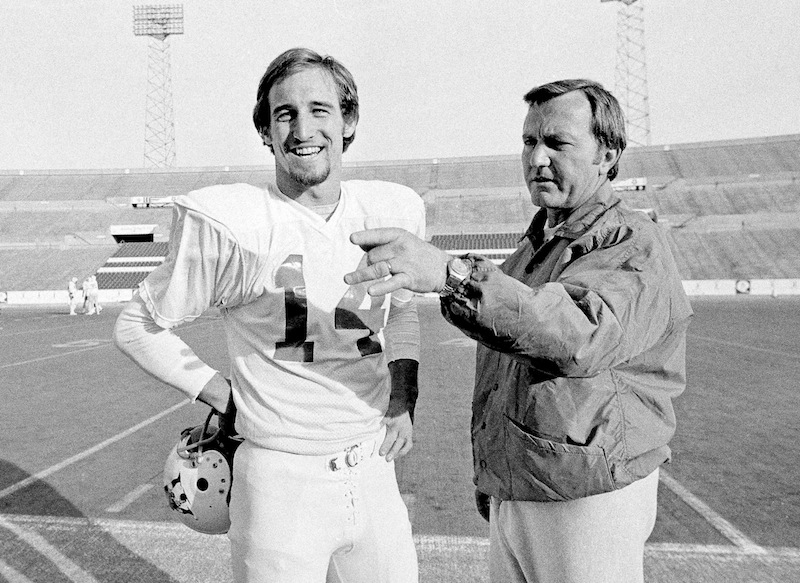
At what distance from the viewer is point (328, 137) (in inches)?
71.2

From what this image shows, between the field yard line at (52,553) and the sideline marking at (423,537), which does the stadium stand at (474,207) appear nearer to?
the sideline marking at (423,537)

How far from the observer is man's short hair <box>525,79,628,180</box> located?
5.46 feet

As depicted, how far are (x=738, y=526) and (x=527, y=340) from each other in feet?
10.3

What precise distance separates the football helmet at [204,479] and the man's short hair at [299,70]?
94 cm

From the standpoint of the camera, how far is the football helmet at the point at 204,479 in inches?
75.0

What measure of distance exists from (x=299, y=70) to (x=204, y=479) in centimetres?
126

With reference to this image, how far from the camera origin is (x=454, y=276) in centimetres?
117

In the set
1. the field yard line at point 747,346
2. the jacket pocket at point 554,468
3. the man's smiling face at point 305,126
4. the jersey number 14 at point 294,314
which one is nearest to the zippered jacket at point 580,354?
the jacket pocket at point 554,468

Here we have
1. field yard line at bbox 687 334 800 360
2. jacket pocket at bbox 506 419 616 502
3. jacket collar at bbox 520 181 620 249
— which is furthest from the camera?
field yard line at bbox 687 334 800 360

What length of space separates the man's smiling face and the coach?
22.7 inches

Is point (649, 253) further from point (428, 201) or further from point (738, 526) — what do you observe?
point (428, 201)

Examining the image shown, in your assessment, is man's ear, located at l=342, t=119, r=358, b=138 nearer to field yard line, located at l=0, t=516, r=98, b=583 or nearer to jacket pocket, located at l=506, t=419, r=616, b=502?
jacket pocket, located at l=506, t=419, r=616, b=502

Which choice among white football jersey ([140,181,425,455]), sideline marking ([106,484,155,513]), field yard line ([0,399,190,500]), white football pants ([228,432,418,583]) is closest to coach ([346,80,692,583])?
white football pants ([228,432,418,583])

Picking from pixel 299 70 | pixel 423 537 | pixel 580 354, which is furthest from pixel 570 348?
pixel 423 537
